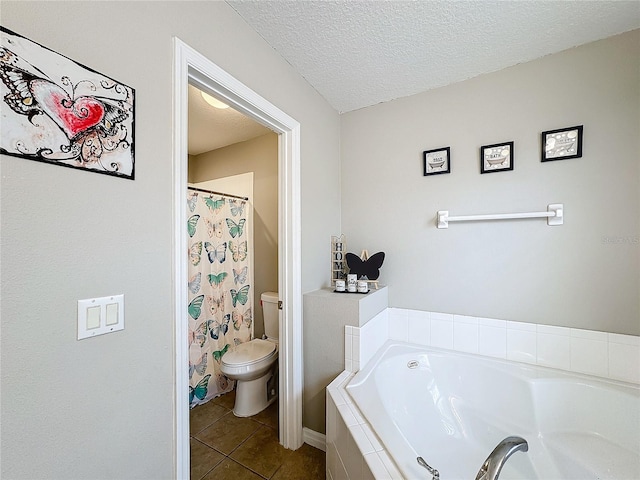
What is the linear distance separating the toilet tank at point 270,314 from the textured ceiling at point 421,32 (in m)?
1.78

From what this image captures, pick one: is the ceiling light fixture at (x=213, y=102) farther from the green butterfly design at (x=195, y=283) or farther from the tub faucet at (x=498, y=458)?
the tub faucet at (x=498, y=458)

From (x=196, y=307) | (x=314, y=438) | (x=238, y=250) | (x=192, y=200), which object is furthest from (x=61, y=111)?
(x=314, y=438)

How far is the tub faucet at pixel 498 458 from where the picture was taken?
0.77 metres

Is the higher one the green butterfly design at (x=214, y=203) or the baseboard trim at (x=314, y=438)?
the green butterfly design at (x=214, y=203)

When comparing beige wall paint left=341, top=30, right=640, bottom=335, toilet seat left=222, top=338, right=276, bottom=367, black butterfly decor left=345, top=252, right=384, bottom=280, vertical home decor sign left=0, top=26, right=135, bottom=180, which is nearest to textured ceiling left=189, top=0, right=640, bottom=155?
beige wall paint left=341, top=30, right=640, bottom=335

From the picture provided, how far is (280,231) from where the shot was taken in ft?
5.59

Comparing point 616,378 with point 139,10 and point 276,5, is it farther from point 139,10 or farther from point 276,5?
point 139,10

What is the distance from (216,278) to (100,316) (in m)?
1.60

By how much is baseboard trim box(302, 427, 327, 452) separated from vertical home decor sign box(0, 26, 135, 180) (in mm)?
1772

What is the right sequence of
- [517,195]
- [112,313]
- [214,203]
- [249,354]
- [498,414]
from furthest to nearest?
1. [214,203]
2. [249,354]
3. [517,195]
4. [498,414]
5. [112,313]

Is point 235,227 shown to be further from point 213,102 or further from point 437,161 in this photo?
A: point 437,161

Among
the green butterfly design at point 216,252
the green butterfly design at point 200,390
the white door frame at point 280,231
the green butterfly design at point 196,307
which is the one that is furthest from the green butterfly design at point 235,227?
the green butterfly design at point 200,390

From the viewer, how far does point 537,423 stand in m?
1.42

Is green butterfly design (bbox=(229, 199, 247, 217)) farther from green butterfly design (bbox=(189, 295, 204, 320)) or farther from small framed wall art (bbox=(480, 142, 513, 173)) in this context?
small framed wall art (bbox=(480, 142, 513, 173))
